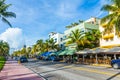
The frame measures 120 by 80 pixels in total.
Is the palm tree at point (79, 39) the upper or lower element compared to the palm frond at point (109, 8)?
lower

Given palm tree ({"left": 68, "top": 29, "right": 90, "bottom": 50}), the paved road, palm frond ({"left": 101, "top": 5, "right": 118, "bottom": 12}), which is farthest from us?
palm tree ({"left": 68, "top": 29, "right": 90, "bottom": 50})

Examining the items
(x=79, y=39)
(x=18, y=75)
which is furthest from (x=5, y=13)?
(x=79, y=39)

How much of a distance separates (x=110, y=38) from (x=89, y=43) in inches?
447

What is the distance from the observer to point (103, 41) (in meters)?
51.2

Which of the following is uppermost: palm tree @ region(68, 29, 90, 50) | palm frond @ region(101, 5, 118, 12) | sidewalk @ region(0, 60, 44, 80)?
palm frond @ region(101, 5, 118, 12)

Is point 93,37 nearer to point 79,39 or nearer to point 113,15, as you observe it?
point 79,39

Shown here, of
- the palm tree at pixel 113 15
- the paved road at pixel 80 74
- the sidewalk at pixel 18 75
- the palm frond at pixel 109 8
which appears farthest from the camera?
the palm frond at pixel 109 8

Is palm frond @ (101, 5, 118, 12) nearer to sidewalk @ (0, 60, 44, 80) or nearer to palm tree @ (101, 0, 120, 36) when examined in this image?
palm tree @ (101, 0, 120, 36)

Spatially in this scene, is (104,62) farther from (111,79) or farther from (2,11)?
(111,79)

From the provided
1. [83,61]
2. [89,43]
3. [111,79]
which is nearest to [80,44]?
[89,43]

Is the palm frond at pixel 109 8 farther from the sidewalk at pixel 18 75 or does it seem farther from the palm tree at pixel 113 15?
the sidewalk at pixel 18 75

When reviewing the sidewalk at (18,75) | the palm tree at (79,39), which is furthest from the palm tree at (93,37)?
the sidewalk at (18,75)

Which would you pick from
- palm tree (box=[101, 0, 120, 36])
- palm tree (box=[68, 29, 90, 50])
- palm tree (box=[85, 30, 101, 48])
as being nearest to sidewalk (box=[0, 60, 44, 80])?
palm tree (box=[101, 0, 120, 36])

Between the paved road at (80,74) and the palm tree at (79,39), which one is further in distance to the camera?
the palm tree at (79,39)
